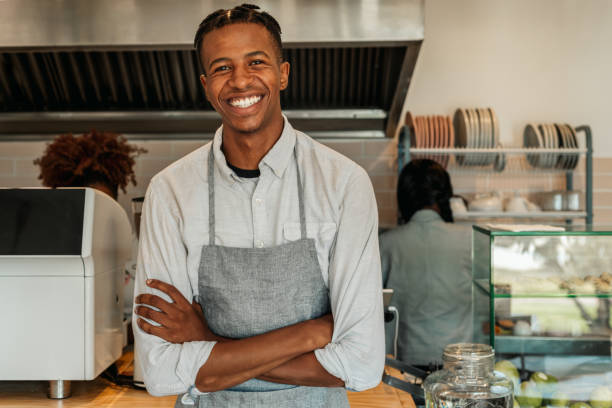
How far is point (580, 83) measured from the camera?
349cm

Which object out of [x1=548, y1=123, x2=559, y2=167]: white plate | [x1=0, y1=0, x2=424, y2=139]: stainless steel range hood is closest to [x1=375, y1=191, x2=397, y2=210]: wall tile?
[x1=0, y1=0, x2=424, y2=139]: stainless steel range hood

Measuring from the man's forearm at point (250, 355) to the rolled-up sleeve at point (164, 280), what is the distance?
0.02 meters

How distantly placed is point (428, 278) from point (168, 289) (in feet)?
5.50

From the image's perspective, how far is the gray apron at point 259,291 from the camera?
117 centimetres

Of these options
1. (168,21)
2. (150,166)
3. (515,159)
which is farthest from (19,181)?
(515,159)

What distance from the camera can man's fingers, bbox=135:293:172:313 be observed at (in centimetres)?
116

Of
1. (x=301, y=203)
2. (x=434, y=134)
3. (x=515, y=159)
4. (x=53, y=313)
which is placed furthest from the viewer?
(x=515, y=159)

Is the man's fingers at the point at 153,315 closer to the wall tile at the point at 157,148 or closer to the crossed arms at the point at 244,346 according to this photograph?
the crossed arms at the point at 244,346

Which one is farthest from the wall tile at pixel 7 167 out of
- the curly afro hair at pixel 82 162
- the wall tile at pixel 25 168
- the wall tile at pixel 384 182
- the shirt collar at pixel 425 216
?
the shirt collar at pixel 425 216

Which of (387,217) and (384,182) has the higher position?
(384,182)

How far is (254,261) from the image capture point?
3.85 feet

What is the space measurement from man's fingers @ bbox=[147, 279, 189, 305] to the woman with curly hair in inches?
35.0

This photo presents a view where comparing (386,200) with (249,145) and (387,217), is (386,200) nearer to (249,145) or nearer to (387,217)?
(387,217)

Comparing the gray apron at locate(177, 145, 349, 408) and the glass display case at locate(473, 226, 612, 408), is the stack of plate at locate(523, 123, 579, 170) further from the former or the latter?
the gray apron at locate(177, 145, 349, 408)
